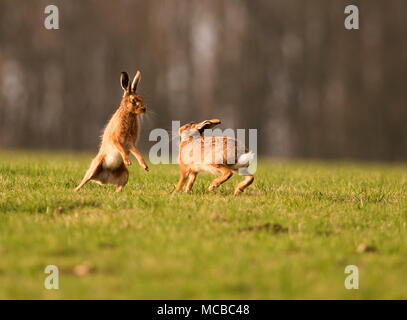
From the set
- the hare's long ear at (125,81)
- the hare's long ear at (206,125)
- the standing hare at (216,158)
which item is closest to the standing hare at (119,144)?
the hare's long ear at (125,81)

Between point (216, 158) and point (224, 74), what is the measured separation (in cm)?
2010

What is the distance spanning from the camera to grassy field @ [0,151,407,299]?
5.09 metres

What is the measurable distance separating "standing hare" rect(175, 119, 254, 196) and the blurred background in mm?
17194

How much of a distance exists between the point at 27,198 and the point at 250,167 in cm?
325

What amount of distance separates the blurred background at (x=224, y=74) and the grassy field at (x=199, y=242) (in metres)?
18.2

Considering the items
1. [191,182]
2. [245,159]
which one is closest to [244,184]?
[245,159]

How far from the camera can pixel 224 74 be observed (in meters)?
28.5

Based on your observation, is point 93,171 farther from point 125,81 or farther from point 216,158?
point 216,158

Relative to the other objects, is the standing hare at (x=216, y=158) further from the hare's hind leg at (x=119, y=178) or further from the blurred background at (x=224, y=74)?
the blurred background at (x=224, y=74)

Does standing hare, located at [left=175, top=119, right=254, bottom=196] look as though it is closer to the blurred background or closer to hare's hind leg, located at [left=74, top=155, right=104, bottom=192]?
hare's hind leg, located at [left=74, top=155, right=104, bottom=192]

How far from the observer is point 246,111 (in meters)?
28.2

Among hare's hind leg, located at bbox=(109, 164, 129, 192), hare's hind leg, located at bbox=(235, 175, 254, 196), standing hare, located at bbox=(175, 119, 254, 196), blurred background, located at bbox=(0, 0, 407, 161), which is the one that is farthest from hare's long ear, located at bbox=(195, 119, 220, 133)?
blurred background, located at bbox=(0, 0, 407, 161)

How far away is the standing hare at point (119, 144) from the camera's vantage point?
30.1 feet
